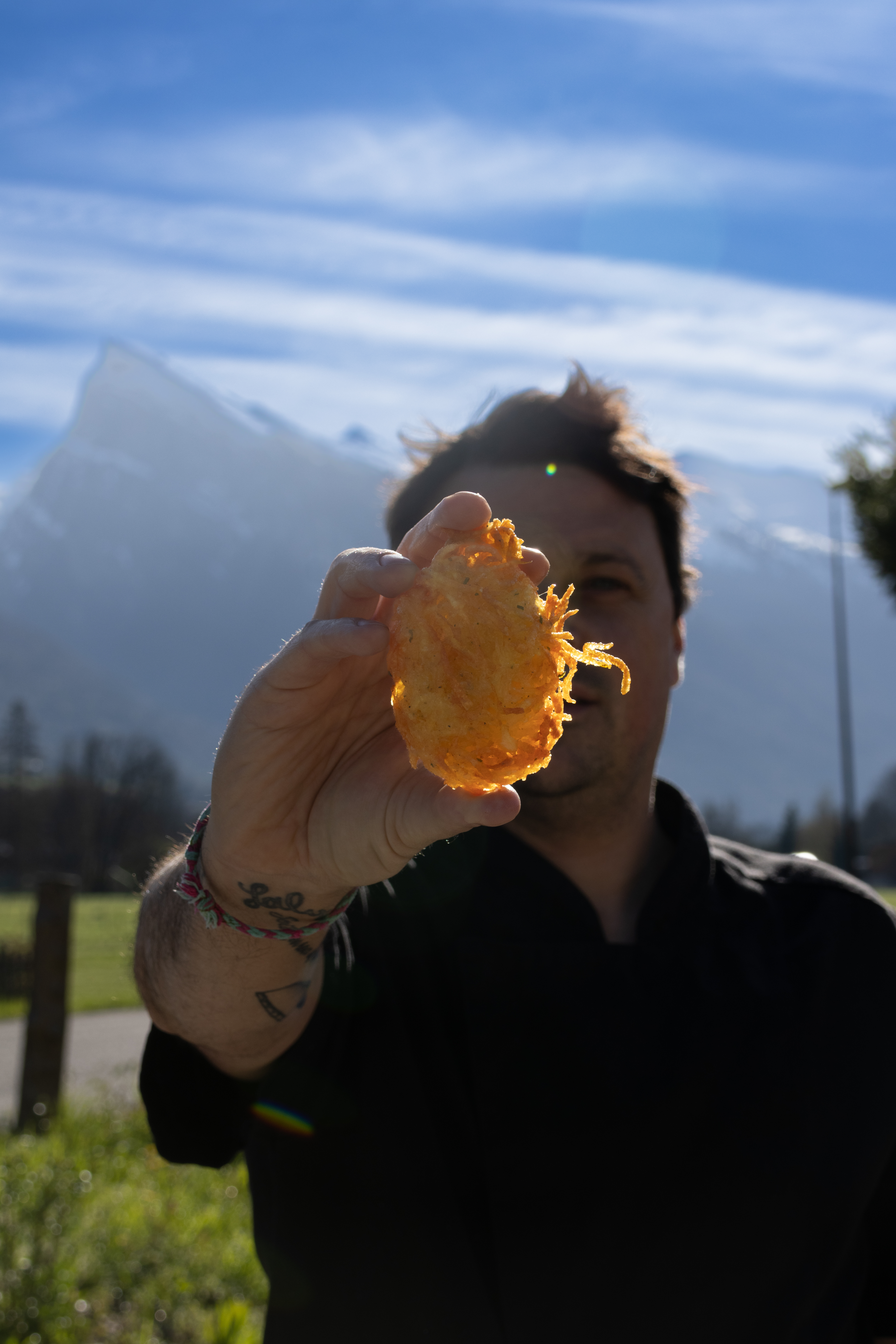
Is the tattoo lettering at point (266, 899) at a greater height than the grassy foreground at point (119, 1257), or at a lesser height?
greater

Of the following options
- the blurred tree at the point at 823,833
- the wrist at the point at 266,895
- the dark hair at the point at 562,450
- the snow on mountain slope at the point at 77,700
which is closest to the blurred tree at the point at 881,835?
the blurred tree at the point at 823,833

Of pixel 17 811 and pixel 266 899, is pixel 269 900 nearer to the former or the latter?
pixel 266 899

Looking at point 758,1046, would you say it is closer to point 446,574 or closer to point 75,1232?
point 446,574

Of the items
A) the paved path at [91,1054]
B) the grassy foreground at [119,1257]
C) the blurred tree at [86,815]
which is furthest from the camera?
the blurred tree at [86,815]

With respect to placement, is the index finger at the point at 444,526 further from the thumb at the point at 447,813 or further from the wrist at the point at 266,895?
the wrist at the point at 266,895

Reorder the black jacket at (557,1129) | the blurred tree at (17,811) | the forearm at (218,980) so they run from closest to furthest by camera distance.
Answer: the forearm at (218,980) → the black jacket at (557,1129) → the blurred tree at (17,811)

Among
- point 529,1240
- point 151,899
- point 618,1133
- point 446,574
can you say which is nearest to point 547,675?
point 446,574
